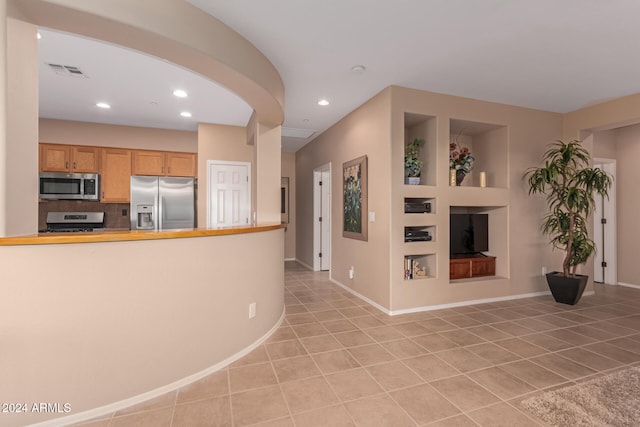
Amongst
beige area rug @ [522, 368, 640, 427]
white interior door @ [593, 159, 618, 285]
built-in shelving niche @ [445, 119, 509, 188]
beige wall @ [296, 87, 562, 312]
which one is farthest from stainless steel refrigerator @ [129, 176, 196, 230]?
white interior door @ [593, 159, 618, 285]

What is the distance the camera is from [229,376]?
2230 millimetres

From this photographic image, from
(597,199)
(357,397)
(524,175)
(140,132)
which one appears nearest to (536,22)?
(524,175)

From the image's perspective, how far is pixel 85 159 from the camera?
15.8ft

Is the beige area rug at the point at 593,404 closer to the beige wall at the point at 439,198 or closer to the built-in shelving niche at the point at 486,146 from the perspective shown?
the beige wall at the point at 439,198

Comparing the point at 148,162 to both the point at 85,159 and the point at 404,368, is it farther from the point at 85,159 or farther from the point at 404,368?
the point at 404,368

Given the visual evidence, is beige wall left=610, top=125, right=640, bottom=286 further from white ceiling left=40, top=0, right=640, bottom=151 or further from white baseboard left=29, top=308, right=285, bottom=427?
white baseboard left=29, top=308, right=285, bottom=427

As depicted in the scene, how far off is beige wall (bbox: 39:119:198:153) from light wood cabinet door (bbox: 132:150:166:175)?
105 mm

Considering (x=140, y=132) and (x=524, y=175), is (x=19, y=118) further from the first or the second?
(x=524, y=175)

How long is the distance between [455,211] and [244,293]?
343cm

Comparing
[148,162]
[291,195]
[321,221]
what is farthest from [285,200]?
[148,162]

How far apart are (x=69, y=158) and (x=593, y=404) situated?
6.59 metres

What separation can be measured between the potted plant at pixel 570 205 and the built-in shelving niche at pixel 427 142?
1435 millimetres

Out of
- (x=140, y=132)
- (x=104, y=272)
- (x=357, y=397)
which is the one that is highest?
(x=140, y=132)

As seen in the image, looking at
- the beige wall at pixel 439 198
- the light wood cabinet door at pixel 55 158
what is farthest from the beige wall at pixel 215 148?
the light wood cabinet door at pixel 55 158
